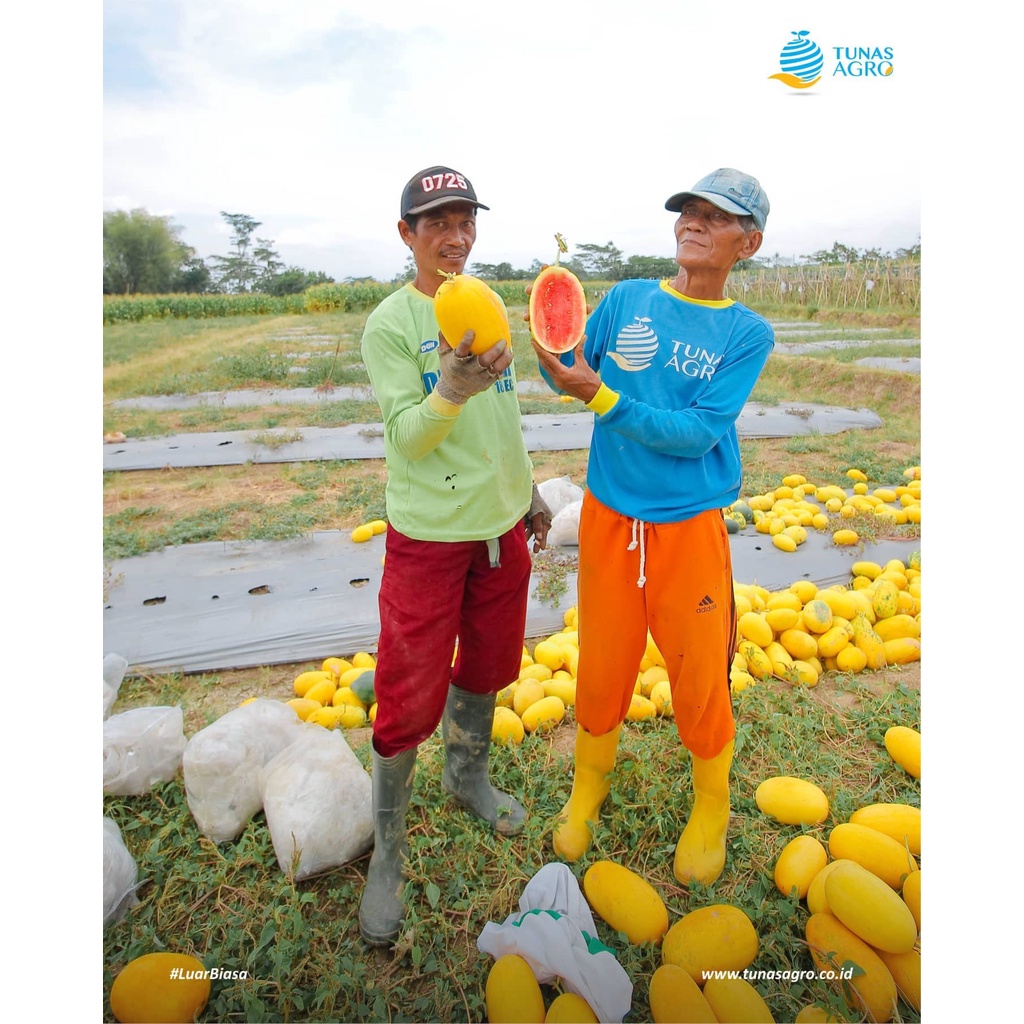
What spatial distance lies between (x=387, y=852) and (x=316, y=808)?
29 cm

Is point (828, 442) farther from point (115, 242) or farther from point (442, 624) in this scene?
point (115, 242)

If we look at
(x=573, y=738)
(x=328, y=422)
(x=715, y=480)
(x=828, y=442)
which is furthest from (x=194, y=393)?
(x=715, y=480)

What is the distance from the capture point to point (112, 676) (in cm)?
345

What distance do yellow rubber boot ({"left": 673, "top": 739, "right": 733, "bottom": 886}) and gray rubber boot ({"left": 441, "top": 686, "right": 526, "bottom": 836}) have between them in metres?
0.60

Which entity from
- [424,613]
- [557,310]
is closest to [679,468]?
[557,310]

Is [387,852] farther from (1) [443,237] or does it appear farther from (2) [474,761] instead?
(1) [443,237]

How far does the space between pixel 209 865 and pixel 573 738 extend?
1525 millimetres

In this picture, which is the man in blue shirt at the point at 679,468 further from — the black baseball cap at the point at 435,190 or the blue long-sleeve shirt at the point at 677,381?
the black baseball cap at the point at 435,190

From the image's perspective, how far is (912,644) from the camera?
3.70 m

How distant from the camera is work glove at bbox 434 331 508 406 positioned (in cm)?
177

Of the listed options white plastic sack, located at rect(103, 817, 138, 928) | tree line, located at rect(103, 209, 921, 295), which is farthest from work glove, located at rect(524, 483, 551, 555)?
tree line, located at rect(103, 209, 921, 295)

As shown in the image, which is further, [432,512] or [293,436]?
[293,436]

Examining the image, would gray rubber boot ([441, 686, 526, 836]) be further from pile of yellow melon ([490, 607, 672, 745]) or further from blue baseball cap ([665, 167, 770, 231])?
blue baseball cap ([665, 167, 770, 231])

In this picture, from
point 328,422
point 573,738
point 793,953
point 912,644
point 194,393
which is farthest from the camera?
point 194,393
